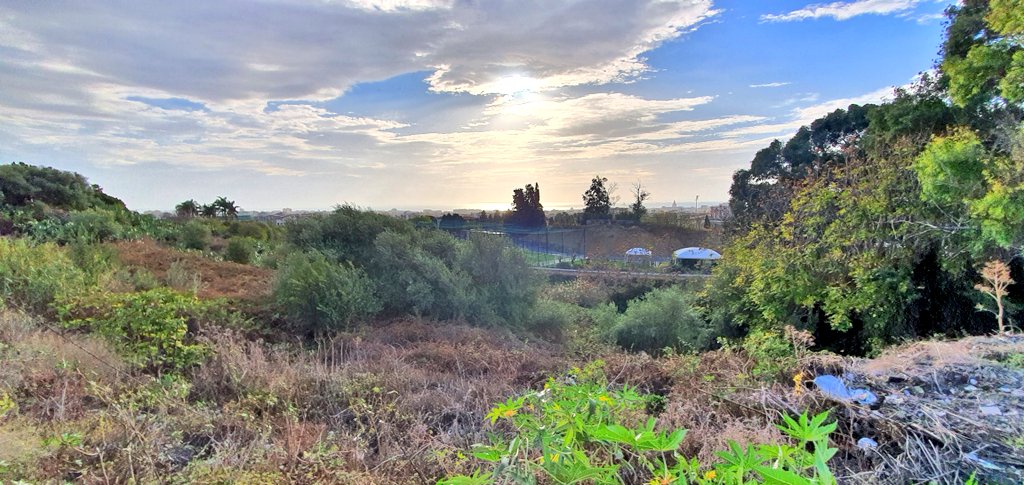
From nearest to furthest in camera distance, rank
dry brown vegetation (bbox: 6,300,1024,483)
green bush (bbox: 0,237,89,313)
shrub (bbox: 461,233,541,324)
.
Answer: dry brown vegetation (bbox: 6,300,1024,483), green bush (bbox: 0,237,89,313), shrub (bbox: 461,233,541,324)

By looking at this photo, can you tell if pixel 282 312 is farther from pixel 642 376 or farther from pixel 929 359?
pixel 929 359

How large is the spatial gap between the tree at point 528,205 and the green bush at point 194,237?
17638 millimetres

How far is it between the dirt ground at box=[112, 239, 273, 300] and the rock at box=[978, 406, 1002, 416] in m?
6.97

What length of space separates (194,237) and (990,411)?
1361cm

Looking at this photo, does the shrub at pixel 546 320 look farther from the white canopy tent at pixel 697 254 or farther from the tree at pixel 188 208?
the tree at pixel 188 208

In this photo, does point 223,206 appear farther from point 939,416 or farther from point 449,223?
point 939,416

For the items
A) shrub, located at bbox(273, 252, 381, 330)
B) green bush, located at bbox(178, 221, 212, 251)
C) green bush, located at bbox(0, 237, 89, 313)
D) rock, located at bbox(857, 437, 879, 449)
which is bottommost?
rock, located at bbox(857, 437, 879, 449)

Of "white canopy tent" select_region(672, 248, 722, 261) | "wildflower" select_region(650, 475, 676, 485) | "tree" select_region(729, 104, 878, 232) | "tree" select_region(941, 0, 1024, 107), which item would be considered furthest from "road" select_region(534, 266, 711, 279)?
"wildflower" select_region(650, 475, 676, 485)

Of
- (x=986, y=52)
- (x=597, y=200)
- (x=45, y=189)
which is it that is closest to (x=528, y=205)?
(x=597, y=200)

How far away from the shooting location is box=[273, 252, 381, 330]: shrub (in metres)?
5.65

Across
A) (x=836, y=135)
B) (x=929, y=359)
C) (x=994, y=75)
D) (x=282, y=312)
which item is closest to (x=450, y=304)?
(x=282, y=312)

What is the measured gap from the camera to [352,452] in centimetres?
222

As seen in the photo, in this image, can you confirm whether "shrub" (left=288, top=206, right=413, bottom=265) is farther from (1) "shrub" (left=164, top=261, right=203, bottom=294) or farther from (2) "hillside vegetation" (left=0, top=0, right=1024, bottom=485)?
(1) "shrub" (left=164, top=261, right=203, bottom=294)

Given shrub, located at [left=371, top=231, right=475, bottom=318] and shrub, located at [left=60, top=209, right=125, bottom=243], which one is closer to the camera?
shrub, located at [left=371, top=231, right=475, bottom=318]
